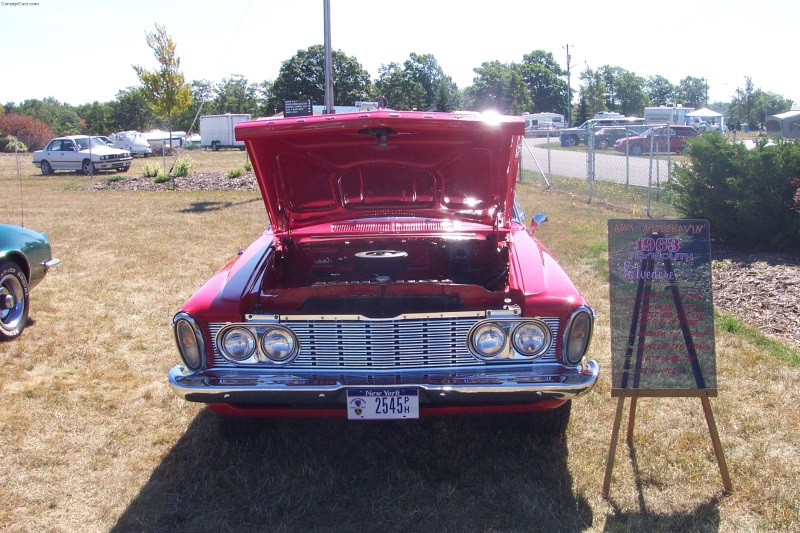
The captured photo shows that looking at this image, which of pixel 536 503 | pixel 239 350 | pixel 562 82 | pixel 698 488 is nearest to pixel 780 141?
pixel 698 488

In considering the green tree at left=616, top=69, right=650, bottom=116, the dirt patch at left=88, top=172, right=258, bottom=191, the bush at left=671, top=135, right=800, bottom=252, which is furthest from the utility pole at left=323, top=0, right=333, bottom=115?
the green tree at left=616, top=69, right=650, bottom=116

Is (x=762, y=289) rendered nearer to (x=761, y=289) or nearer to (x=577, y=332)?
(x=761, y=289)

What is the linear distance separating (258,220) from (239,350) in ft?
31.3

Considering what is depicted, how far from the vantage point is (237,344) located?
3520 mm

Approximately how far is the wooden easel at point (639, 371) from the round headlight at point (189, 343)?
2.11 meters

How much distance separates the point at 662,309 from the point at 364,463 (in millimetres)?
1794

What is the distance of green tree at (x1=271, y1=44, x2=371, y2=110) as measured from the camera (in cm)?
5962

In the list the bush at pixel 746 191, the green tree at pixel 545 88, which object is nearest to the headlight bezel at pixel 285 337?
the bush at pixel 746 191

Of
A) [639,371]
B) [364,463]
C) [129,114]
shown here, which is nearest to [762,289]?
[639,371]

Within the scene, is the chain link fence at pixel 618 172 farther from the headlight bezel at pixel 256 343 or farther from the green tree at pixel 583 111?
the green tree at pixel 583 111

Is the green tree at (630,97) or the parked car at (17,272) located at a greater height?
the green tree at (630,97)

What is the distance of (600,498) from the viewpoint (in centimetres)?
335

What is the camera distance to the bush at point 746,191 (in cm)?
778

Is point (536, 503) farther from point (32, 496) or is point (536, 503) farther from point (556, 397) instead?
point (32, 496)
